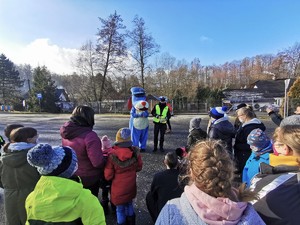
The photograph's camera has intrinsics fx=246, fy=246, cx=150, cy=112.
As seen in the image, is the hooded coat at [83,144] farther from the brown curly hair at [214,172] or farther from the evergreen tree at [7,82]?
the evergreen tree at [7,82]

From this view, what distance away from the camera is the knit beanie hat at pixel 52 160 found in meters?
1.99

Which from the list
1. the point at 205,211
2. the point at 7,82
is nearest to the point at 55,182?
the point at 205,211

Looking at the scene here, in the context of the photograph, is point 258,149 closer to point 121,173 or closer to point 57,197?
point 121,173

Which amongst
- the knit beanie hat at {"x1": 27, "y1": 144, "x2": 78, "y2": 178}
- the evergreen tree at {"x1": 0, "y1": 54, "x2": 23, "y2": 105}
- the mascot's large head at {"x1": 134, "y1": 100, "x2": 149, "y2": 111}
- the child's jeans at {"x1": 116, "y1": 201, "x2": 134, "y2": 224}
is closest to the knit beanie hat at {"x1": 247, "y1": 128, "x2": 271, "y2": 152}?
the child's jeans at {"x1": 116, "y1": 201, "x2": 134, "y2": 224}

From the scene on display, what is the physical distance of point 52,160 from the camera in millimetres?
2021

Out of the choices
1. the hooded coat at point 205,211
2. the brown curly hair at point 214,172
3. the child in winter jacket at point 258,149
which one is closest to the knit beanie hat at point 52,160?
the hooded coat at point 205,211

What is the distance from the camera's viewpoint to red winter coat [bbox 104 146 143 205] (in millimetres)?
3398

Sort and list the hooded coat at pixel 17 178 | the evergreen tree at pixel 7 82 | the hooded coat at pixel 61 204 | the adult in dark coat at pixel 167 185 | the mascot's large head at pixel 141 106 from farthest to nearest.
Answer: the evergreen tree at pixel 7 82 < the mascot's large head at pixel 141 106 < the adult in dark coat at pixel 167 185 < the hooded coat at pixel 17 178 < the hooded coat at pixel 61 204

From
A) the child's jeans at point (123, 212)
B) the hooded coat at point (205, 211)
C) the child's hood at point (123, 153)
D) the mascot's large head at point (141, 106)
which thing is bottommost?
the child's jeans at point (123, 212)

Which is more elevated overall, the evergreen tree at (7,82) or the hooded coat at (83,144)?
the evergreen tree at (7,82)

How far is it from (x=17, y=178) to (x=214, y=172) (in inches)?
89.4

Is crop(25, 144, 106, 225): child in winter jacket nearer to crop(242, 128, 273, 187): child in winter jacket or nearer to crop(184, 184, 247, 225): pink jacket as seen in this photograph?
crop(184, 184, 247, 225): pink jacket

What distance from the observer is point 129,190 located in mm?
3461

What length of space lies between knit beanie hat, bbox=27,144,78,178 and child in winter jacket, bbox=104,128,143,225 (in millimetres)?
1298
